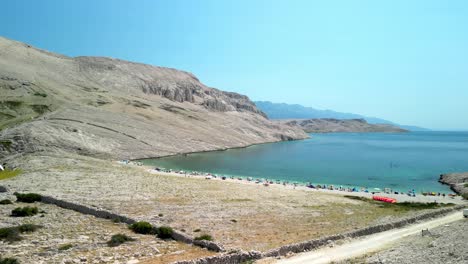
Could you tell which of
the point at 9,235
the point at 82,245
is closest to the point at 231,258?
the point at 82,245

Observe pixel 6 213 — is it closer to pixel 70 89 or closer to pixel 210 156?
pixel 210 156

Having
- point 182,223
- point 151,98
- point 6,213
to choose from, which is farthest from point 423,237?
point 151,98

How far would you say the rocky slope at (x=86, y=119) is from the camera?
102312 mm

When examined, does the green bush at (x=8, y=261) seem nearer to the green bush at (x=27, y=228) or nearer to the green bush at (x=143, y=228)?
the green bush at (x=27, y=228)

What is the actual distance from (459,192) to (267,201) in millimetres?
44101

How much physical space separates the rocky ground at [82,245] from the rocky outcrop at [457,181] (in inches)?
2463

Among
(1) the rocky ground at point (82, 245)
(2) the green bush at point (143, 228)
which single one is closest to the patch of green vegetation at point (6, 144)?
(1) the rocky ground at point (82, 245)

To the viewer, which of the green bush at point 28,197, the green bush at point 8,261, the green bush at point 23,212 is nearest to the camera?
the green bush at point 8,261

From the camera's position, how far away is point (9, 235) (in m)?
25.2

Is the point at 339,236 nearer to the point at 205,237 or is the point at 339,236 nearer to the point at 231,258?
the point at 205,237

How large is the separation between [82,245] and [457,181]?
80480 millimetres

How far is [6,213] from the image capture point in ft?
105

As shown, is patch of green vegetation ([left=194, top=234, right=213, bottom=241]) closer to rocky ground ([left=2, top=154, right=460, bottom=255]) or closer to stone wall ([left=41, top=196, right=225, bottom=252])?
stone wall ([left=41, top=196, right=225, bottom=252])

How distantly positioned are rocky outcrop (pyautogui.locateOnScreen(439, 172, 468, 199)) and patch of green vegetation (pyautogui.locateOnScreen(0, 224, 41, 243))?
225 feet
